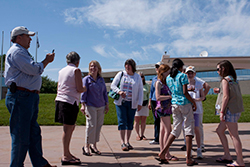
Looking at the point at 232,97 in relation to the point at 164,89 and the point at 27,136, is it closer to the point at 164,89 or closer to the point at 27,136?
the point at 164,89

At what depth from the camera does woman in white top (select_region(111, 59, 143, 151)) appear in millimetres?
5379

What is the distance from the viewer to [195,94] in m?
5.12

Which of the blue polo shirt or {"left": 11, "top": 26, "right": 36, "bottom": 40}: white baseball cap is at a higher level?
{"left": 11, "top": 26, "right": 36, "bottom": 40}: white baseball cap

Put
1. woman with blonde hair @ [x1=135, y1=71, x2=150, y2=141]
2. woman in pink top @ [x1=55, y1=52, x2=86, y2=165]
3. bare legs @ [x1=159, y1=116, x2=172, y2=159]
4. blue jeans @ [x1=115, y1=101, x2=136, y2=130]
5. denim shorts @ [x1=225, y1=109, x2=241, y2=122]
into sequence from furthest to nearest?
woman with blonde hair @ [x1=135, y1=71, x2=150, y2=141]
blue jeans @ [x1=115, y1=101, x2=136, y2=130]
bare legs @ [x1=159, y1=116, x2=172, y2=159]
woman in pink top @ [x1=55, y1=52, x2=86, y2=165]
denim shorts @ [x1=225, y1=109, x2=241, y2=122]

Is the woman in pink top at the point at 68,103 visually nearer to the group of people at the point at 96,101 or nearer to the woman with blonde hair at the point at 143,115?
the group of people at the point at 96,101

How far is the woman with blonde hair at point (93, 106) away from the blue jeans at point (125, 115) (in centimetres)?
39

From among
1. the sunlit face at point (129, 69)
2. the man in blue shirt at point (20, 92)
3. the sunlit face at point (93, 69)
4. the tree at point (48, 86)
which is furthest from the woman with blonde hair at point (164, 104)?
the tree at point (48, 86)

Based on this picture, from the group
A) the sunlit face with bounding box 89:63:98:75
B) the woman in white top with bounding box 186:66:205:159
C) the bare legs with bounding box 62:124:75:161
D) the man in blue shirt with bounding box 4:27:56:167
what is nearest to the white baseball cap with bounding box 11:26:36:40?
the man in blue shirt with bounding box 4:27:56:167

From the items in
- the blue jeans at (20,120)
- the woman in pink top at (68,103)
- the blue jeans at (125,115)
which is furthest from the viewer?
the blue jeans at (125,115)

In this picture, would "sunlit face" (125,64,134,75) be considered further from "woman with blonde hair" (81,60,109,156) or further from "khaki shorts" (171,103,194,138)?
"khaki shorts" (171,103,194,138)

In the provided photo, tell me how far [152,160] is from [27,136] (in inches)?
93.4

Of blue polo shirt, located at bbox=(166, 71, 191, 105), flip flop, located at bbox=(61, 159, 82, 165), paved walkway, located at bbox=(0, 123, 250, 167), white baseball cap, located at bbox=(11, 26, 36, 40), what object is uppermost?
white baseball cap, located at bbox=(11, 26, 36, 40)

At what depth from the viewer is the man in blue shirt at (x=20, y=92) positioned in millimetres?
3256

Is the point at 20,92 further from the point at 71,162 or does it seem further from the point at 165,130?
the point at 165,130
